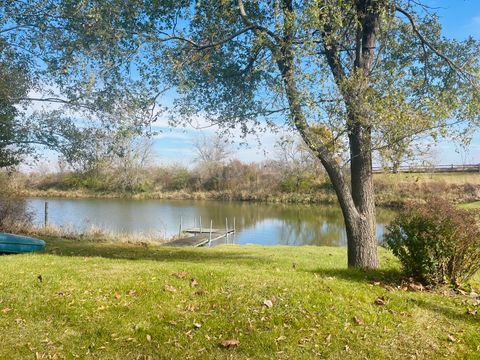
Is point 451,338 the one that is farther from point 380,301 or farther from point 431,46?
point 431,46

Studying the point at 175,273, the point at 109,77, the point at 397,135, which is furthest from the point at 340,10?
the point at 175,273

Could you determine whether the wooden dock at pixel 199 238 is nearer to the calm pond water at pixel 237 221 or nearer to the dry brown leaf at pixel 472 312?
the calm pond water at pixel 237 221

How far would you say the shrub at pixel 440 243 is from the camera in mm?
5770

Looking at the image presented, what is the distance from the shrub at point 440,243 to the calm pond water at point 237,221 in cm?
1452

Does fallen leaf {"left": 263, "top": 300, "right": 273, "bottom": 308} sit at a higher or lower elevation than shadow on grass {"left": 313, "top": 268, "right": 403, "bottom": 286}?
higher

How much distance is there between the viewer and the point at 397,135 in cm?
642

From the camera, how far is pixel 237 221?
30.5m

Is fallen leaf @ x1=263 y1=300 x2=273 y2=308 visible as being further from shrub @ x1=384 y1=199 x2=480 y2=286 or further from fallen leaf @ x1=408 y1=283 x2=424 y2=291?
shrub @ x1=384 y1=199 x2=480 y2=286

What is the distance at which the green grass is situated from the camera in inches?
160

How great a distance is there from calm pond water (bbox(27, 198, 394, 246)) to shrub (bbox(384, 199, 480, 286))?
47.6ft

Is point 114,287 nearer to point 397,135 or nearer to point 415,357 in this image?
point 415,357

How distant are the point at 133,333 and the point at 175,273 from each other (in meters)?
1.80

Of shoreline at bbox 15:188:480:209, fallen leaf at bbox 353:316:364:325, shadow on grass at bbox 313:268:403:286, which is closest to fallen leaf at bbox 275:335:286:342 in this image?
fallen leaf at bbox 353:316:364:325

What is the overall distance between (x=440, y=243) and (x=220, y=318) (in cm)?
348
